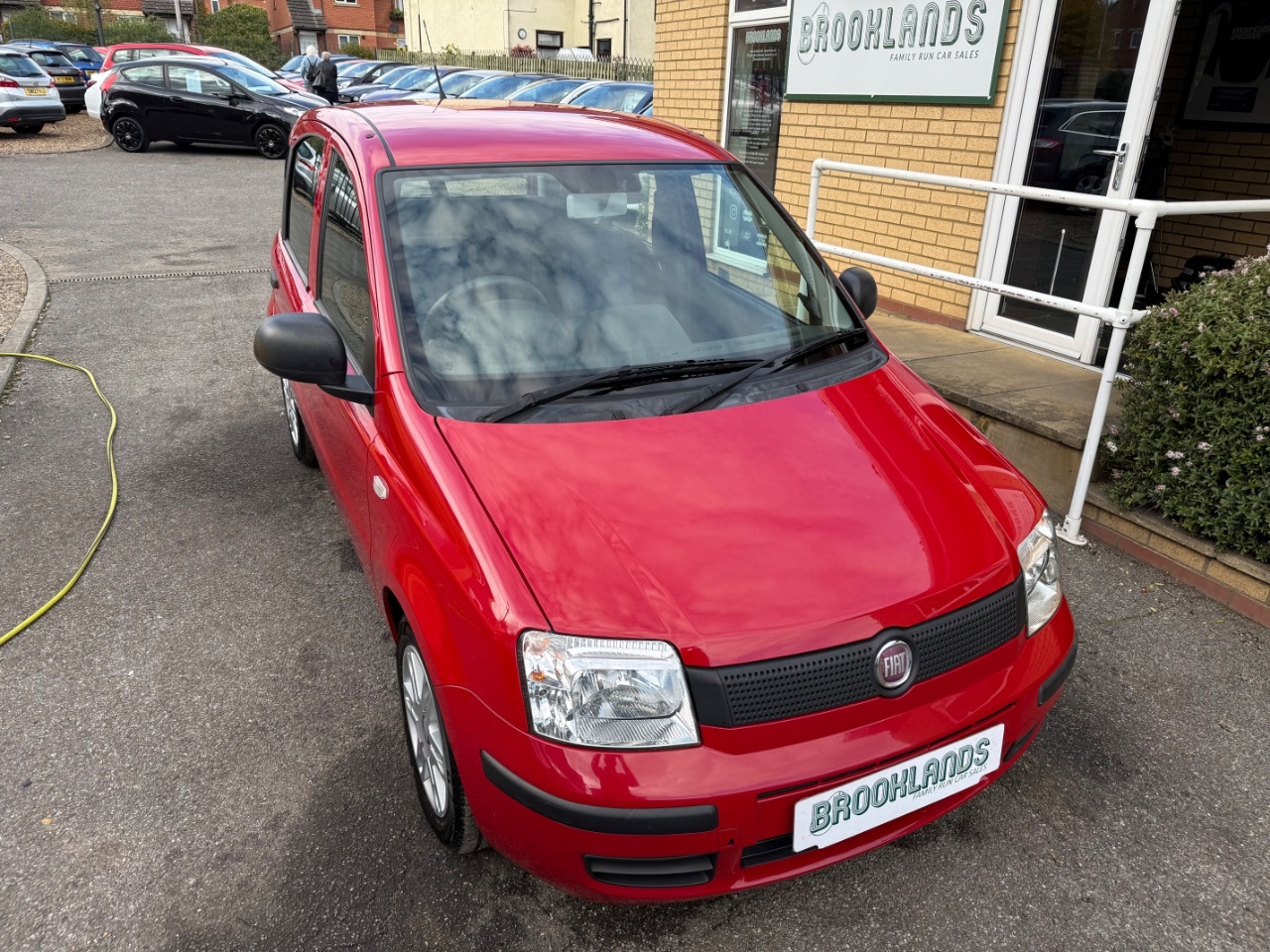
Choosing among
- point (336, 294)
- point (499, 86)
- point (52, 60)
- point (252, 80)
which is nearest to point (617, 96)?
point (499, 86)

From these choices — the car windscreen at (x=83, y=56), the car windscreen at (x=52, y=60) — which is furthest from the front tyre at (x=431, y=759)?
the car windscreen at (x=83, y=56)

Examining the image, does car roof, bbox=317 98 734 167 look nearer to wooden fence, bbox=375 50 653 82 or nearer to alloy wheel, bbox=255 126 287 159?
alloy wheel, bbox=255 126 287 159

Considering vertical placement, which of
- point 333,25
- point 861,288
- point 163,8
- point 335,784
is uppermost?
point 163,8

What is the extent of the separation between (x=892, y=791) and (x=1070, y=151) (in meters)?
4.71

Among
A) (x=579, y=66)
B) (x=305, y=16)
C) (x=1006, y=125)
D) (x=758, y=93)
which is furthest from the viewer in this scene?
(x=305, y=16)

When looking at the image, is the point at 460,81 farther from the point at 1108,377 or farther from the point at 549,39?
the point at 549,39

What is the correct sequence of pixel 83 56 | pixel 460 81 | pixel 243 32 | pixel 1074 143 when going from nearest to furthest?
pixel 1074 143
pixel 460 81
pixel 83 56
pixel 243 32

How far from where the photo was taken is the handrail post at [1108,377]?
3.65m

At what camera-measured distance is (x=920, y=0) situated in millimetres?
5891

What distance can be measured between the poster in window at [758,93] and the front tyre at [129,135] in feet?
46.8

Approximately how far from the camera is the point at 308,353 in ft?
8.40

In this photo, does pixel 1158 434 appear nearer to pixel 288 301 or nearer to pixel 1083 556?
pixel 1083 556

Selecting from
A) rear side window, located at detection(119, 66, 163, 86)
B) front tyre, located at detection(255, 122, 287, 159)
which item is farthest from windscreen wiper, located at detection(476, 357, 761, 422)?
rear side window, located at detection(119, 66, 163, 86)

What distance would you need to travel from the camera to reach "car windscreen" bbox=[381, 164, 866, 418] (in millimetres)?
2541
